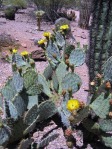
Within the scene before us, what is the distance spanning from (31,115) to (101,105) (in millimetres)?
594

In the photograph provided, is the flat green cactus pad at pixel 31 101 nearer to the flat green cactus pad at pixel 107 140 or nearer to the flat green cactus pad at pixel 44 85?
the flat green cactus pad at pixel 44 85

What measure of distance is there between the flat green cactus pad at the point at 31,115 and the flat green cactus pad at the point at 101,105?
48 centimetres

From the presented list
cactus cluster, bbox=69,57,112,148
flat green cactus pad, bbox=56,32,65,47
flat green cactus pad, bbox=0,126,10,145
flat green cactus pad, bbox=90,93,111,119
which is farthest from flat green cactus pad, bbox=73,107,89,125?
flat green cactus pad, bbox=56,32,65,47

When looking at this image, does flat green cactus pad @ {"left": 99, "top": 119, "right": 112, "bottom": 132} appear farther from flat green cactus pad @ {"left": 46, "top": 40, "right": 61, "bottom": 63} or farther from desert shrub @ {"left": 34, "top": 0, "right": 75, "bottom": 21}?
desert shrub @ {"left": 34, "top": 0, "right": 75, "bottom": 21}

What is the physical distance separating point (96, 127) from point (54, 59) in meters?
1.03

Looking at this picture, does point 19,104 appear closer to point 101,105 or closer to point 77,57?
point 101,105

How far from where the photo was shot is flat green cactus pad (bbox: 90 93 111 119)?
2881 mm

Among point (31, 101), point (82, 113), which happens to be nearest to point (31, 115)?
point (31, 101)

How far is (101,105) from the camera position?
115 inches

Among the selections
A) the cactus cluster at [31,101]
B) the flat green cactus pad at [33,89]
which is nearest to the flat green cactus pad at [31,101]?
the cactus cluster at [31,101]

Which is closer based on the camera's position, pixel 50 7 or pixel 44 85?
pixel 44 85

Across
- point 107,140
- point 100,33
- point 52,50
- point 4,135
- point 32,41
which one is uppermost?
point 100,33

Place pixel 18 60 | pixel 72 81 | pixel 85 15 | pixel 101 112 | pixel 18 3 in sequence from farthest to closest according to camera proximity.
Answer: pixel 18 3 → pixel 85 15 → pixel 18 60 → pixel 72 81 → pixel 101 112

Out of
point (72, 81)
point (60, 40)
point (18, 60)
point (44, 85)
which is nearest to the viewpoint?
point (72, 81)
